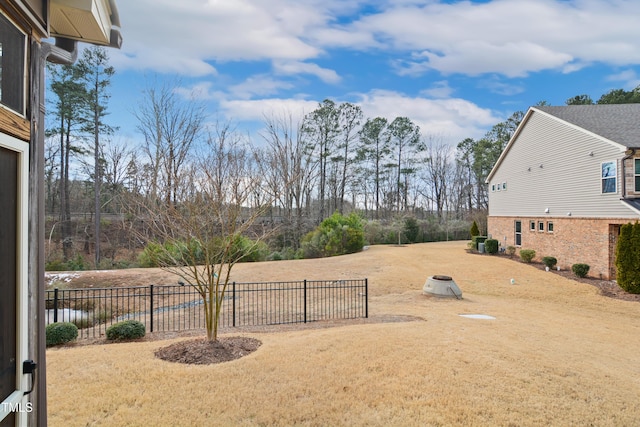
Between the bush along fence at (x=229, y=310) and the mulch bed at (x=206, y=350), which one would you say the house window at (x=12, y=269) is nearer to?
the mulch bed at (x=206, y=350)

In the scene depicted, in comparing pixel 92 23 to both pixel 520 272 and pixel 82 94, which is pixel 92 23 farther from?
pixel 82 94

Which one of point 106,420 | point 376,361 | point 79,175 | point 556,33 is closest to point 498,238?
point 556,33

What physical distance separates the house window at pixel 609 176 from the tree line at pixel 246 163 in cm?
1263

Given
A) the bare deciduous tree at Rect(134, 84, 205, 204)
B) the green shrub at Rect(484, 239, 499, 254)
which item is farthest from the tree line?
the green shrub at Rect(484, 239, 499, 254)

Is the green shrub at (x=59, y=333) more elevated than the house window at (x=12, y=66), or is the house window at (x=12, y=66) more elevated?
the house window at (x=12, y=66)

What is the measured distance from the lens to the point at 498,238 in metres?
23.8

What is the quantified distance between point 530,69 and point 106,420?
77.2 feet

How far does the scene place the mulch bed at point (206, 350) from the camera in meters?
5.47

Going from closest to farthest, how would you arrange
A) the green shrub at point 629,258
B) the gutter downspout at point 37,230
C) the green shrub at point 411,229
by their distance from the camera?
the gutter downspout at point 37,230 → the green shrub at point 629,258 → the green shrub at point 411,229

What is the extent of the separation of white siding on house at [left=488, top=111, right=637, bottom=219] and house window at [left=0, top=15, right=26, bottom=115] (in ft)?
56.3

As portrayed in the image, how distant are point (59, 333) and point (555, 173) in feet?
68.4

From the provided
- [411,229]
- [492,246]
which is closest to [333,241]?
[492,246]

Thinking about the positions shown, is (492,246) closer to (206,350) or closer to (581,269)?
(581,269)

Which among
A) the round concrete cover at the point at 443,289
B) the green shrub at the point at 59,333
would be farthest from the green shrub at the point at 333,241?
the green shrub at the point at 59,333
